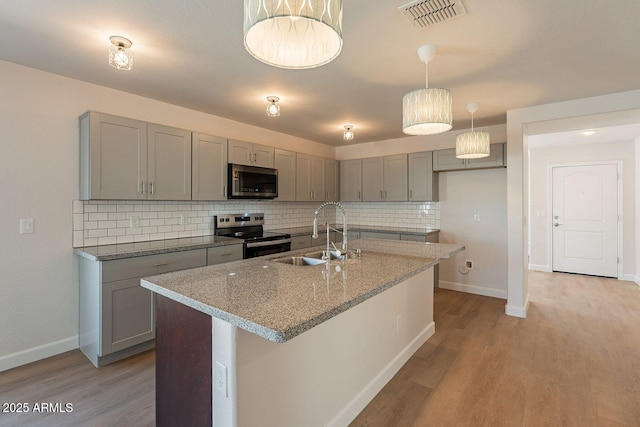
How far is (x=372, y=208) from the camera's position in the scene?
5438 millimetres

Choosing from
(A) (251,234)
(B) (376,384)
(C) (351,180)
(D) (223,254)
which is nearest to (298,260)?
(B) (376,384)

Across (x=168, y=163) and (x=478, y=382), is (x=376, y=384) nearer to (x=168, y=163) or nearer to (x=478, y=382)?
(x=478, y=382)

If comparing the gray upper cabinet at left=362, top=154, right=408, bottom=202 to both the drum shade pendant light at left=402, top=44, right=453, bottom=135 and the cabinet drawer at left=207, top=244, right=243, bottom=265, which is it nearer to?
the cabinet drawer at left=207, top=244, right=243, bottom=265

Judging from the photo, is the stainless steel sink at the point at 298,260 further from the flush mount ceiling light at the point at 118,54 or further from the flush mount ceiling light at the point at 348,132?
the flush mount ceiling light at the point at 348,132

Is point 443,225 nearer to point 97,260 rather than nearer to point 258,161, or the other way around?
point 258,161

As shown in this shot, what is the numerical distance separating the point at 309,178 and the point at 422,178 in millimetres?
1709

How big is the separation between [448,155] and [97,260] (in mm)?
4224

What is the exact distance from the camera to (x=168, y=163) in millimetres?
3082

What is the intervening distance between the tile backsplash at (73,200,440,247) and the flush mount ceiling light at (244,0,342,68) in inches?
102

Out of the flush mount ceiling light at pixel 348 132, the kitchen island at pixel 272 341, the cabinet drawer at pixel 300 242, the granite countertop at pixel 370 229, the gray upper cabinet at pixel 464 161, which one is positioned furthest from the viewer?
the granite countertop at pixel 370 229

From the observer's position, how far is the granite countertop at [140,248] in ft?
8.04

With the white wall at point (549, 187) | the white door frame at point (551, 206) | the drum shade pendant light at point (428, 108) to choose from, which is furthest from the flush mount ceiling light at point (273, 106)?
the white door frame at point (551, 206)

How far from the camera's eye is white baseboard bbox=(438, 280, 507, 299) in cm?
432

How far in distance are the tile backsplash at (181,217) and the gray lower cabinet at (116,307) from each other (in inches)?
12.8
